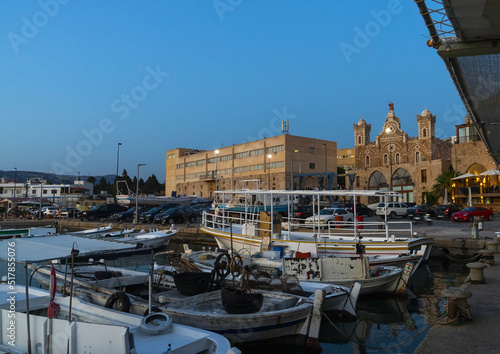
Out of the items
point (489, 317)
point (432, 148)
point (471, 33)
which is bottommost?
point (489, 317)

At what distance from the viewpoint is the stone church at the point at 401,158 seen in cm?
5606

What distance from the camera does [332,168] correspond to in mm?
69938

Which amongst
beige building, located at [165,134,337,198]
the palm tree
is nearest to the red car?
the palm tree

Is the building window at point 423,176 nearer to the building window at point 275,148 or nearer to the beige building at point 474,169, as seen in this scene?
the beige building at point 474,169

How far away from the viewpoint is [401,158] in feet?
213

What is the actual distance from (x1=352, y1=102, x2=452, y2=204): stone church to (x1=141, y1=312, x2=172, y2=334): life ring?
52.6m

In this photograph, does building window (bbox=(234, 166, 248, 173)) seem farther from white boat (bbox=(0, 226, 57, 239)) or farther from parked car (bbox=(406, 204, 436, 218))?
white boat (bbox=(0, 226, 57, 239))

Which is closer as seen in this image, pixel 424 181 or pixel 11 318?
pixel 11 318

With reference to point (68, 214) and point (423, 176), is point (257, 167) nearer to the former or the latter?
point (423, 176)

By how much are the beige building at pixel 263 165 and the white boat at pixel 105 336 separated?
4907cm

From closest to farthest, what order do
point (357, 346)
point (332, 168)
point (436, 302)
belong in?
point (357, 346) → point (436, 302) → point (332, 168)

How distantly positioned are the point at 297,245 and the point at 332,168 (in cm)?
5668

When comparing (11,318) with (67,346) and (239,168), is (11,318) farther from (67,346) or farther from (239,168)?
(239,168)

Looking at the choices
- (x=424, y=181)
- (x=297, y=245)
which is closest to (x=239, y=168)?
(x=424, y=181)
